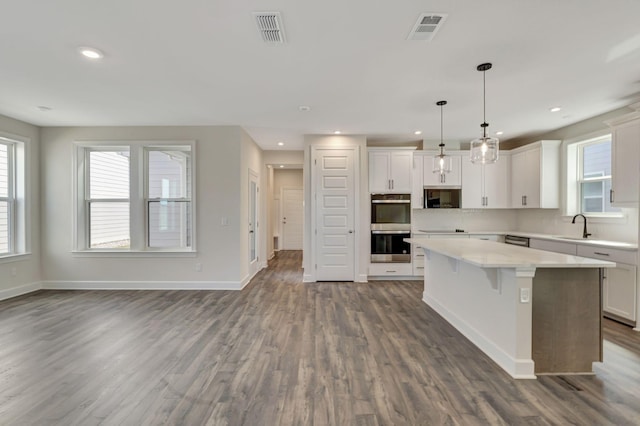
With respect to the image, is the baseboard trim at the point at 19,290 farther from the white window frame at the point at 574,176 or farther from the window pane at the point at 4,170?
the white window frame at the point at 574,176

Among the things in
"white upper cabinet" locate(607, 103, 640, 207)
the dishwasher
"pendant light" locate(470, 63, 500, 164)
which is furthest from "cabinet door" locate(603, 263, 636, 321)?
"pendant light" locate(470, 63, 500, 164)

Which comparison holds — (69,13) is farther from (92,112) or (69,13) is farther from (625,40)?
(625,40)

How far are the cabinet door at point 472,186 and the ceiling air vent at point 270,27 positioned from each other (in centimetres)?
456

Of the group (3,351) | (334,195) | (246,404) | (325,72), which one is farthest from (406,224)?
(3,351)

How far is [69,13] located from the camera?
82.0 inches

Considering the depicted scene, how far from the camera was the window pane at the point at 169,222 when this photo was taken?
4.98m

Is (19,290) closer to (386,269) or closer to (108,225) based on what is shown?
(108,225)

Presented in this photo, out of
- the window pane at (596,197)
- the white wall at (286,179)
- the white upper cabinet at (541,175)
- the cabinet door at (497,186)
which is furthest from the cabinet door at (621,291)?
the white wall at (286,179)

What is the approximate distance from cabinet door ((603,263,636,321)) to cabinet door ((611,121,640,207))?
30.2 inches

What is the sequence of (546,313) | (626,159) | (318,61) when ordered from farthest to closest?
(626,159), (318,61), (546,313)

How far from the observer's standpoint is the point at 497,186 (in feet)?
18.7

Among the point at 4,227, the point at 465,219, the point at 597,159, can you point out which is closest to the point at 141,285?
the point at 4,227

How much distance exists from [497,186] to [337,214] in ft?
10.3

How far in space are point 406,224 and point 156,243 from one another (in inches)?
173
